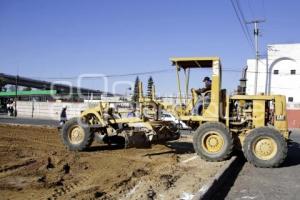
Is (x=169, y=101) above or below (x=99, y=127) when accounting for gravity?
above

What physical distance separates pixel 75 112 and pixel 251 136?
36201 mm

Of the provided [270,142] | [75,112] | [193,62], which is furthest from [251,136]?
[75,112]

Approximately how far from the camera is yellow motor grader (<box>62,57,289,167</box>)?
1222 cm

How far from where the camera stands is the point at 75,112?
154 feet

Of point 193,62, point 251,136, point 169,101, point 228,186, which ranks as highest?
point 193,62

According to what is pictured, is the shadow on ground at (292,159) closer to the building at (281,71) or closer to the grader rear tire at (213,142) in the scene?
the grader rear tire at (213,142)

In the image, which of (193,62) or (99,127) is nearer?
(193,62)

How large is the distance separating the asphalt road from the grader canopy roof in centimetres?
324

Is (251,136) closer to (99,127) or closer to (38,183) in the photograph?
(99,127)

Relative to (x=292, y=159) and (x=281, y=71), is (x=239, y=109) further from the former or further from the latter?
(x=281, y=71)

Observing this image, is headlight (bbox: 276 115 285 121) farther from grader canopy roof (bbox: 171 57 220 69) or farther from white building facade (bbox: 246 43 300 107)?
white building facade (bbox: 246 43 300 107)

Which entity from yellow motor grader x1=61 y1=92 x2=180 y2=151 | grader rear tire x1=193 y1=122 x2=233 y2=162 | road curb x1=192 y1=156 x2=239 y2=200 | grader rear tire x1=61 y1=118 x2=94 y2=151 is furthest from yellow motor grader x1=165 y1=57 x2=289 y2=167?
grader rear tire x1=61 y1=118 x2=94 y2=151

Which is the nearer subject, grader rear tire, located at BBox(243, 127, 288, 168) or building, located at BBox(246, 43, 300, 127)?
grader rear tire, located at BBox(243, 127, 288, 168)

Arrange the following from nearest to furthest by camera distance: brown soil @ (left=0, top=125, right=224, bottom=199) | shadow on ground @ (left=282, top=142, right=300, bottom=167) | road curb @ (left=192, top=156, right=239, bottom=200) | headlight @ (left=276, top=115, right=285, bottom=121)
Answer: road curb @ (left=192, top=156, right=239, bottom=200)
brown soil @ (left=0, top=125, right=224, bottom=199)
headlight @ (left=276, top=115, right=285, bottom=121)
shadow on ground @ (left=282, top=142, right=300, bottom=167)
